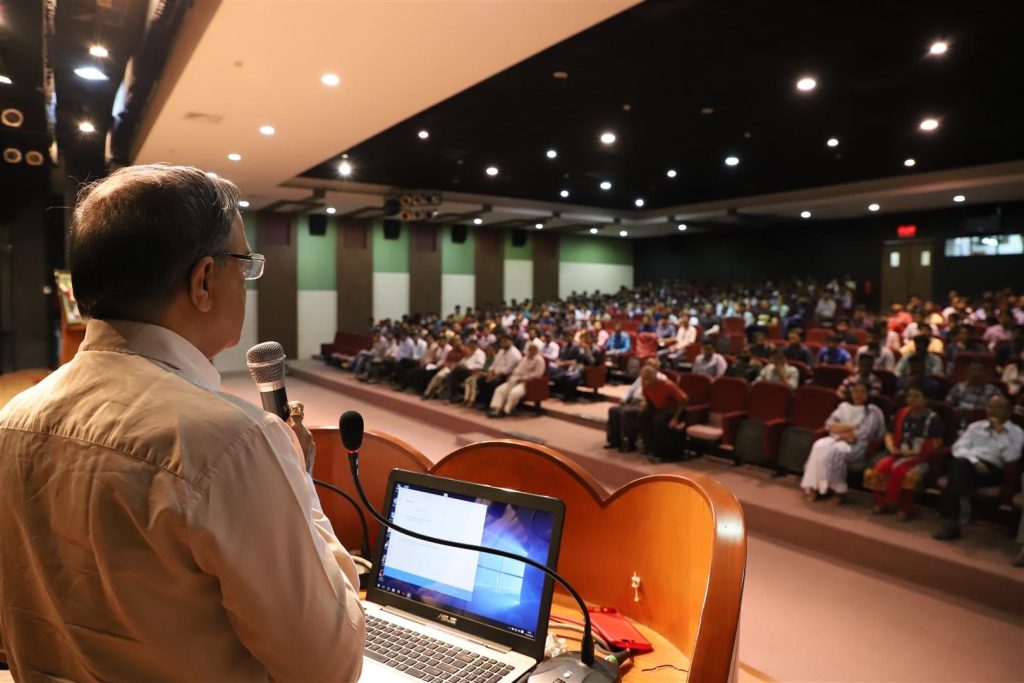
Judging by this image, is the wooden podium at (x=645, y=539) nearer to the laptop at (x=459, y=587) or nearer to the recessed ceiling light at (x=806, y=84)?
the laptop at (x=459, y=587)

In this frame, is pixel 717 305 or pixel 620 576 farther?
pixel 717 305

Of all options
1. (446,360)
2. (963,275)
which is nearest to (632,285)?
(963,275)

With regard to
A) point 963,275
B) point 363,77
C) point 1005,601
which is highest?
point 363,77

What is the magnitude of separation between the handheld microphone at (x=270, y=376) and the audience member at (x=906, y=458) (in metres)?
4.40

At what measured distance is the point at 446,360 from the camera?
9820 mm

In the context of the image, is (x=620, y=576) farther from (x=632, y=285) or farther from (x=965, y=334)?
(x=632, y=285)

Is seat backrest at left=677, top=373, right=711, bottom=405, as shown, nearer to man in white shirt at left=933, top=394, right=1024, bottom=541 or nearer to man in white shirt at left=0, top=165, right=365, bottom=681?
man in white shirt at left=933, top=394, right=1024, bottom=541

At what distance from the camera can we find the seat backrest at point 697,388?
6.39 m

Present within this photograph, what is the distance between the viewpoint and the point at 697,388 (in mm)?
6465

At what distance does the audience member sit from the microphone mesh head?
4413 mm

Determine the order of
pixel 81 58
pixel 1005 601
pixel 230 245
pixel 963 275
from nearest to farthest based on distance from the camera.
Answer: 1. pixel 230 245
2. pixel 1005 601
3. pixel 81 58
4. pixel 963 275

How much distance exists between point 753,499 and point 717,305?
369 inches

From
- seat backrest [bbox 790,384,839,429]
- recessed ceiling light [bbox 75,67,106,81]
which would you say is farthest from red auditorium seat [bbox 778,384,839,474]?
recessed ceiling light [bbox 75,67,106,81]

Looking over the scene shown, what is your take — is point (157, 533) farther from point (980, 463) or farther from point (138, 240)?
point (980, 463)
